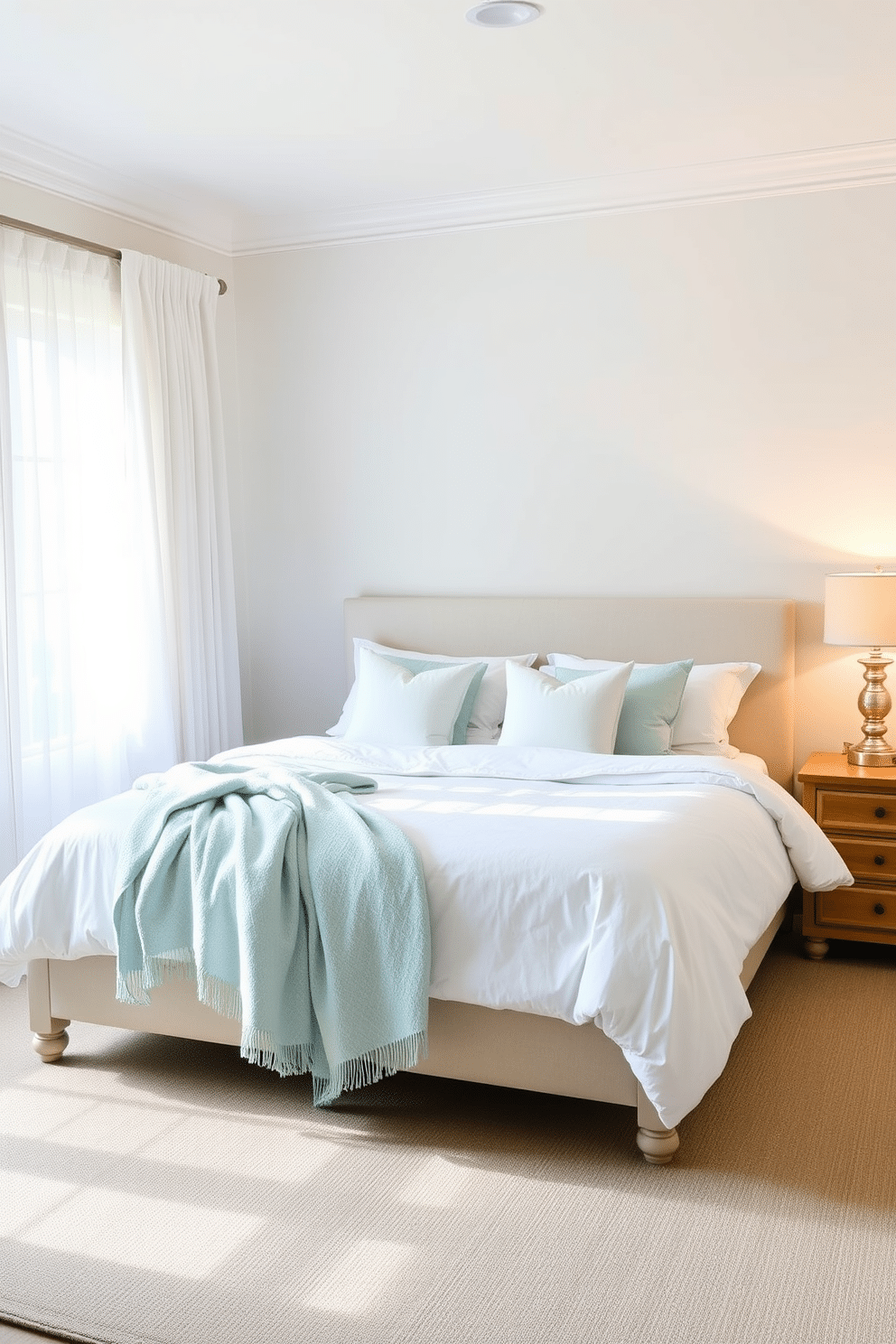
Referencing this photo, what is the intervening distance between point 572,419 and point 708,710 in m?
1.31

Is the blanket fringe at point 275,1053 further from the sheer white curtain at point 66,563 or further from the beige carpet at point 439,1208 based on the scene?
the sheer white curtain at point 66,563

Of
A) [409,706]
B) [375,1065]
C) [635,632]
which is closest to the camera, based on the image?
[375,1065]

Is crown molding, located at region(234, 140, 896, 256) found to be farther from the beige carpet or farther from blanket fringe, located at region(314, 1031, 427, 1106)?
blanket fringe, located at region(314, 1031, 427, 1106)

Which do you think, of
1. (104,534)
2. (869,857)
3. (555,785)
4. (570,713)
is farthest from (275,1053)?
(104,534)

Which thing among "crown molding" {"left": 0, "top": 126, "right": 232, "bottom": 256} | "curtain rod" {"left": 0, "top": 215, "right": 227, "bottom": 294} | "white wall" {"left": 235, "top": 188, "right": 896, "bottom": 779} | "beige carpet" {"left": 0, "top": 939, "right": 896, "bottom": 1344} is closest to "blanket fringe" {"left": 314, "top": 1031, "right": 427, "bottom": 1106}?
"beige carpet" {"left": 0, "top": 939, "right": 896, "bottom": 1344}

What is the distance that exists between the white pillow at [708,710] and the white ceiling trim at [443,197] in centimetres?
173

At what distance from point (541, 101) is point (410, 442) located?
1.55 metres

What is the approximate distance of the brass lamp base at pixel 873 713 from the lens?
158 inches

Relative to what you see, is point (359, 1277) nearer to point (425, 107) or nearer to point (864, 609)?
point (864, 609)

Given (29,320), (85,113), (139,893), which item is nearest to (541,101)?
(85,113)

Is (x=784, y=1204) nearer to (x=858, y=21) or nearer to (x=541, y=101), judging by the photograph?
(x=858, y=21)

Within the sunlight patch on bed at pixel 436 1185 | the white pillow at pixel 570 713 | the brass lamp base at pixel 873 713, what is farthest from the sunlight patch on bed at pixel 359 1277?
the brass lamp base at pixel 873 713

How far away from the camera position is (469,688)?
4.28 metres

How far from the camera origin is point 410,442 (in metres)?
4.89
